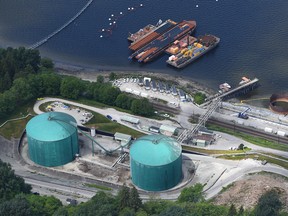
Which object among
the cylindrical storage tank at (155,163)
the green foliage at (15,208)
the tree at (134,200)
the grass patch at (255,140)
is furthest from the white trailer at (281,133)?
the green foliage at (15,208)

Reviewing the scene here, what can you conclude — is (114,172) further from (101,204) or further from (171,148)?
(101,204)

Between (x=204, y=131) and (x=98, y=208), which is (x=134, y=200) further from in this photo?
(x=204, y=131)

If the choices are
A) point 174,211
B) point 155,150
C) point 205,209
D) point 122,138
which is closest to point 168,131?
point 122,138

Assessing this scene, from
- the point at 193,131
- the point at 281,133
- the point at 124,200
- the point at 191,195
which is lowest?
the point at 281,133

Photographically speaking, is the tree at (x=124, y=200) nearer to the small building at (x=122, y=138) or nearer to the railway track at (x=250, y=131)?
the small building at (x=122, y=138)

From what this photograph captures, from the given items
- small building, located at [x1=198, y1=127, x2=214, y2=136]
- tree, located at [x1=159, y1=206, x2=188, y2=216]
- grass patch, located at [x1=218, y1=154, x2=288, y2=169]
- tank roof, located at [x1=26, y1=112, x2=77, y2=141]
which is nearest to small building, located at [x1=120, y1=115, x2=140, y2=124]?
tank roof, located at [x1=26, y1=112, x2=77, y2=141]

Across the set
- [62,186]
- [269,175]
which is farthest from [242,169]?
Result: [62,186]

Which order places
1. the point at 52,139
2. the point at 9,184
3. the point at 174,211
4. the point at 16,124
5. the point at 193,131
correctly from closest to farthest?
the point at 174,211, the point at 9,184, the point at 52,139, the point at 193,131, the point at 16,124
